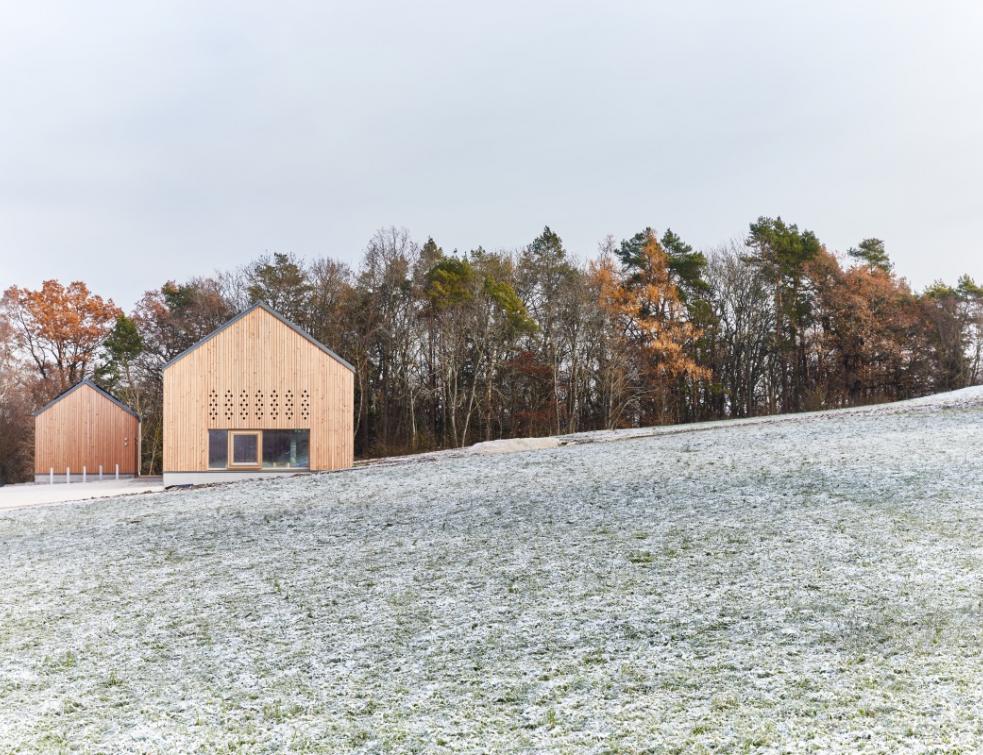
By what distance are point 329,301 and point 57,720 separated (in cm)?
3365

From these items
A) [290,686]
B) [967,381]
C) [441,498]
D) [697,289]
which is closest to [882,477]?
[441,498]

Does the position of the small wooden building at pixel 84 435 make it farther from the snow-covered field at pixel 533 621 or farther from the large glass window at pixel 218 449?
the snow-covered field at pixel 533 621

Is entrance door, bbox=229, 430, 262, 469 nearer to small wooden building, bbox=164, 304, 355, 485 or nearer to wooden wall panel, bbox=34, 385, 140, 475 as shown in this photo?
small wooden building, bbox=164, 304, 355, 485

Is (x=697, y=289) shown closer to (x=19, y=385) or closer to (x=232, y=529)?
(x=232, y=529)

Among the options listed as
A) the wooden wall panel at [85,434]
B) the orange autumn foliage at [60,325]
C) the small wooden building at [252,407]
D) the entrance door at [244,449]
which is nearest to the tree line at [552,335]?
the orange autumn foliage at [60,325]

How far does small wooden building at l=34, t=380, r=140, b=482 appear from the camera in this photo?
3272cm

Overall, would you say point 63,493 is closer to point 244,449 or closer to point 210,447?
point 210,447

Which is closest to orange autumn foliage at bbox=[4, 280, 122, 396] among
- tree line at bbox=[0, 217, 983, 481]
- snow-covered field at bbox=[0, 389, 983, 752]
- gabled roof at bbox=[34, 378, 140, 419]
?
Result: tree line at bbox=[0, 217, 983, 481]

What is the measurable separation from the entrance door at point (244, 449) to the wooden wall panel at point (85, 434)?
1020cm

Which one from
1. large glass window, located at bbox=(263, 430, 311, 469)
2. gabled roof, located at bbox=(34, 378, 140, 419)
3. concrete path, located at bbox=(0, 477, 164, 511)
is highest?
gabled roof, located at bbox=(34, 378, 140, 419)

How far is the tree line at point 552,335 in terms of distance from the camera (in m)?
38.0

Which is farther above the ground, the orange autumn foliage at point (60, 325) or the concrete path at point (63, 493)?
the orange autumn foliage at point (60, 325)

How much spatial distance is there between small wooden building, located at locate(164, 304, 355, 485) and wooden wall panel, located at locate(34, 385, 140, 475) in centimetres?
894

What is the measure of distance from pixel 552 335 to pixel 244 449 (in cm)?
1822
